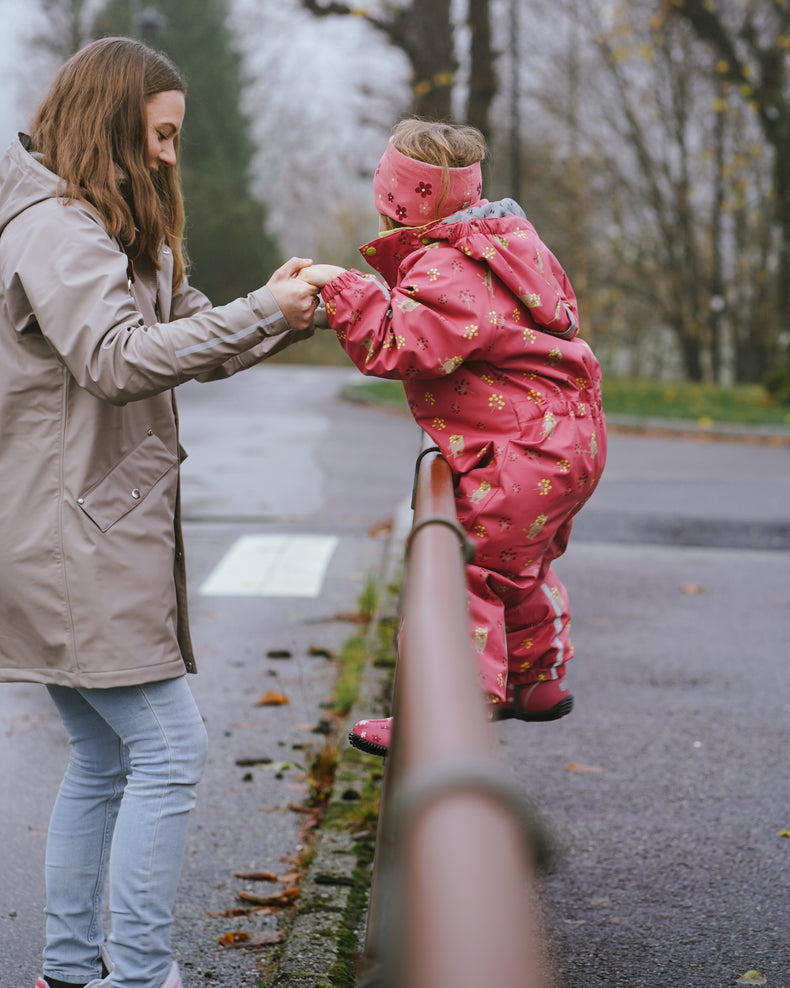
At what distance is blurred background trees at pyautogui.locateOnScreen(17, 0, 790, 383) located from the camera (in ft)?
69.5

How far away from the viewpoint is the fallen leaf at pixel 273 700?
16.8ft

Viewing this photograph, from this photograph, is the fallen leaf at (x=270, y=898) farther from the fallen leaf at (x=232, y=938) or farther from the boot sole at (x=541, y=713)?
the boot sole at (x=541, y=713)

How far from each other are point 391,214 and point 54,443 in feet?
3.07

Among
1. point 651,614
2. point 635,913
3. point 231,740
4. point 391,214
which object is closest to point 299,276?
point 391,214

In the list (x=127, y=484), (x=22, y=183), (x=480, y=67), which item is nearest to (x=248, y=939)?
(x=127, y=484)

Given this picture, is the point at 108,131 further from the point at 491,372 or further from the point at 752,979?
the point at 752,979

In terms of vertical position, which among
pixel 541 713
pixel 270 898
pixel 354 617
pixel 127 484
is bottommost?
pixel 354 617

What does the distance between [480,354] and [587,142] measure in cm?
3175

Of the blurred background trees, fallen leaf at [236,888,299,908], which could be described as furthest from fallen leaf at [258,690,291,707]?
the blurred background trees

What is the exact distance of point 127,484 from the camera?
2.34 m

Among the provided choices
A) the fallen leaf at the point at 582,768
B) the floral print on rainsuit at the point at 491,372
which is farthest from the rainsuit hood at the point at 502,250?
the fallen leaf at the point at 582,768

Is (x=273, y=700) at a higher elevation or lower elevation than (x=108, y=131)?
lower

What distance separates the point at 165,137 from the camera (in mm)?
2441

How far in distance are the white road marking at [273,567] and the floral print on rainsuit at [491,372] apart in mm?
4609
